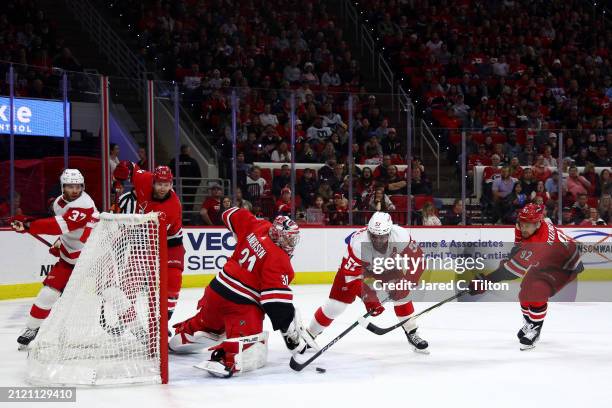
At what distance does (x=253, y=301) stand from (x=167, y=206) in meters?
1.42

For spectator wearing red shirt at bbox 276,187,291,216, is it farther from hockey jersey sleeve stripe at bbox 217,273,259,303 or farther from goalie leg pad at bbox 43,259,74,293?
hockey jersey sleeve stripe at bbox 217,273,259,303

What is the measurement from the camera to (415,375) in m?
5.21

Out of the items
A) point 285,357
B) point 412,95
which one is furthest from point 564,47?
point 285,357

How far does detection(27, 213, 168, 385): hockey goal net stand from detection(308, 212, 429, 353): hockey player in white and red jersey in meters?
1.19

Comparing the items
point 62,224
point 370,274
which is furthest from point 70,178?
point 370,274

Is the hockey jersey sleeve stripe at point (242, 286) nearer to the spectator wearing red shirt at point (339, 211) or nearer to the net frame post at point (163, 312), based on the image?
the net frame post at point (163, 312)

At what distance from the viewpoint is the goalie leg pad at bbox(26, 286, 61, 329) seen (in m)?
5.96

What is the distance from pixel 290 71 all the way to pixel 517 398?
9.89 m

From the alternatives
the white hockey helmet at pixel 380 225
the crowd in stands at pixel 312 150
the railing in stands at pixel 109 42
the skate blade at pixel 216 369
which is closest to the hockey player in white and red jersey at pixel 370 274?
the white hockey helmet at pixel 380 225

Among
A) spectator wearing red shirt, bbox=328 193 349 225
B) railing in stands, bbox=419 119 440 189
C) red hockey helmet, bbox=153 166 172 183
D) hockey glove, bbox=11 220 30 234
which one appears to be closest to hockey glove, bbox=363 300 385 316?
red hockey helmet, bbox=153 166 172 183

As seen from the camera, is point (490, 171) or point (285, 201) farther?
point (490, 171)

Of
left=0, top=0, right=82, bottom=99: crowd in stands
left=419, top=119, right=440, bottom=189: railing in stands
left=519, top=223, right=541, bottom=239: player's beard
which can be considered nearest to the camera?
left=519, top=223, right=541, bottom=239: player's beard

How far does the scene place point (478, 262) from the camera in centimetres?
882

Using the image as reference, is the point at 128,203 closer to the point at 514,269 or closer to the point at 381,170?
the point at 514,269
